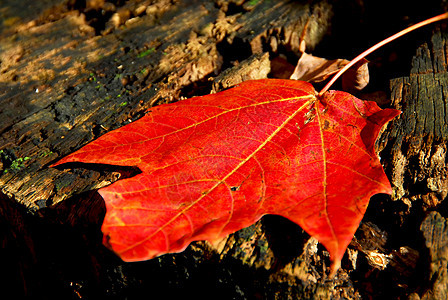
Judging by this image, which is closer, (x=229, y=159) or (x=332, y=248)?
(x=332, y=248)

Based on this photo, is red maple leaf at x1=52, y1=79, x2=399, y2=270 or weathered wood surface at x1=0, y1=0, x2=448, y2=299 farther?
weathered wood surface at x1=0, y1=0, x2=448, y2=299

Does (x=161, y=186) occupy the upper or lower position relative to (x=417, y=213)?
upper

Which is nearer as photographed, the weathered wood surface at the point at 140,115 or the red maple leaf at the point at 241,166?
the red maple leaf at the point at 241,166

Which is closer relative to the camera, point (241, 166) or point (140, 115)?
point (241, 166)

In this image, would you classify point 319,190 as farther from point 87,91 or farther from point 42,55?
point 42,55

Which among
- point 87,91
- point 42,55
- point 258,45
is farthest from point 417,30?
point 42,55
